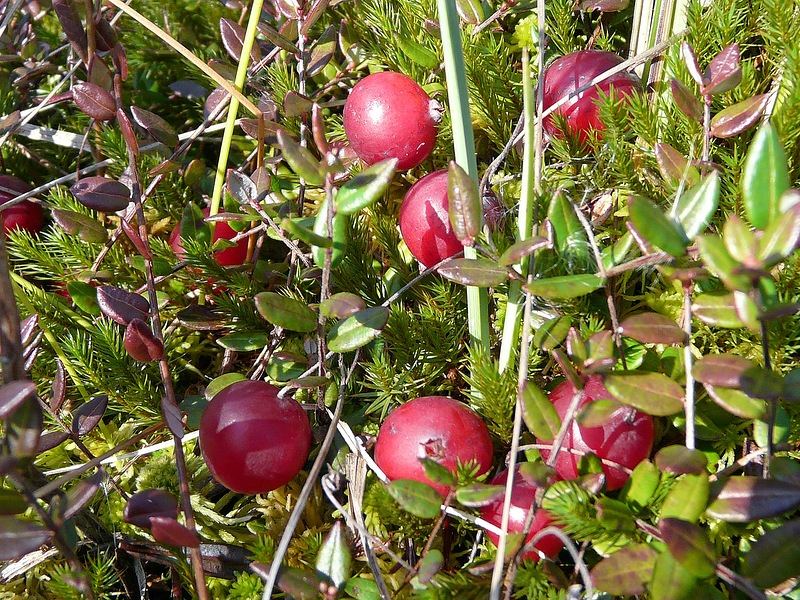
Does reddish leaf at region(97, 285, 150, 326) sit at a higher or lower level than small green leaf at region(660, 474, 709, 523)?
higher

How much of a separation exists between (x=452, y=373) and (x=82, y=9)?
44.9 inches

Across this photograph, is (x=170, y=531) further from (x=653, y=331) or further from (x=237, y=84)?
(x=237, y=84)

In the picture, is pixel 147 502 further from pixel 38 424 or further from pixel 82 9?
pixel 82 9

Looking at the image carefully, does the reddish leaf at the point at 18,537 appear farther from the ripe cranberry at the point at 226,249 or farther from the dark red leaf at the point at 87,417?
the ripe cranberry at the point at 226,249

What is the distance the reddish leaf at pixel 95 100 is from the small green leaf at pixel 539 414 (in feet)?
3.19

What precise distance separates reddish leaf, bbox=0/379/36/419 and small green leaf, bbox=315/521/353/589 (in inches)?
17.3

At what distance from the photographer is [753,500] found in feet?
2.68

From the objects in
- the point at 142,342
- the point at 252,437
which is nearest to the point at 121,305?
the point at 142,342

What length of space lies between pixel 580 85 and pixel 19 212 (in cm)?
129

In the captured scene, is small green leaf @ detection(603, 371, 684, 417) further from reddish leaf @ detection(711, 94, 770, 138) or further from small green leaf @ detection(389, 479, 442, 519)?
reddish leaf @ detection(711, 94, 770, 138)

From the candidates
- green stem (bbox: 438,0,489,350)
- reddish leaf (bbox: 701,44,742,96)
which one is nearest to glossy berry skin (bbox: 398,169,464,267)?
green stem (bbox: 438,0,489,350)

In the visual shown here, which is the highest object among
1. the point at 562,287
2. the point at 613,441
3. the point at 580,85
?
the point at 580,85

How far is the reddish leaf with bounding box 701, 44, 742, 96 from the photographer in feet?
3.33

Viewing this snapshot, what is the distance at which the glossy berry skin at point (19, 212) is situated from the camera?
1503 millimetres
